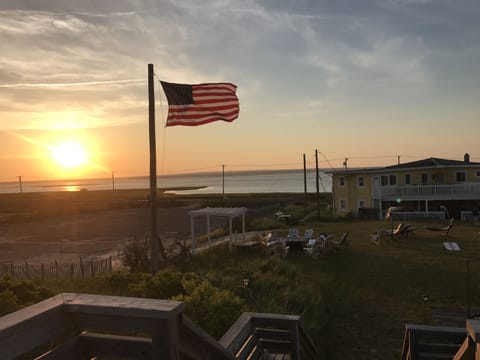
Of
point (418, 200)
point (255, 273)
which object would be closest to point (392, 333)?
point (255, 273)

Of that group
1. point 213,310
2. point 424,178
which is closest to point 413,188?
point 424,178

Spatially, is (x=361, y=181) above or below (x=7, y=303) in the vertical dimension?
above

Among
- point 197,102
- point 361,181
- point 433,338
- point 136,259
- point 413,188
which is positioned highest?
point 197,102

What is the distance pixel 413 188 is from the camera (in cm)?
3534

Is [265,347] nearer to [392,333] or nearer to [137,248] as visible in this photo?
[392,333]

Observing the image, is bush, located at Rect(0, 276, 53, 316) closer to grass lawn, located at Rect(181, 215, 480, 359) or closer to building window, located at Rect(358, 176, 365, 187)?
grass lawn, located at Rect(181, 215, 480, 359)

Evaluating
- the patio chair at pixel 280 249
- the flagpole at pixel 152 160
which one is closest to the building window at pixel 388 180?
the patio chair at pixel 280 249

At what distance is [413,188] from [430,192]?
1.37 m

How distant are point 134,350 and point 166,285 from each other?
6.22m

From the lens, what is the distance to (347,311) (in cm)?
1076

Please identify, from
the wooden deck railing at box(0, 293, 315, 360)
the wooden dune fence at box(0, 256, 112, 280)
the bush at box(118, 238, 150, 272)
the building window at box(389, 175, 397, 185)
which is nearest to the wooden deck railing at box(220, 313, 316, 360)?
the wooden deck railing at box(0, 293, 315, 360)

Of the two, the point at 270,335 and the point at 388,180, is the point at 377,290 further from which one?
the point at 388,180

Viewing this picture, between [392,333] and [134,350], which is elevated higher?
[134,350]

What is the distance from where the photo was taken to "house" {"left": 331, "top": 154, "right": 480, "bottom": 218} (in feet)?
112
